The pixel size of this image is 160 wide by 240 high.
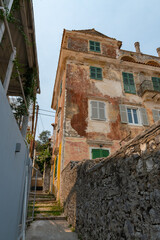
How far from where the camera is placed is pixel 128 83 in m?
13.0

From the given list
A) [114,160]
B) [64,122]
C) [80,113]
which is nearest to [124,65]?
[80,113]

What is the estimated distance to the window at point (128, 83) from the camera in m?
12.8

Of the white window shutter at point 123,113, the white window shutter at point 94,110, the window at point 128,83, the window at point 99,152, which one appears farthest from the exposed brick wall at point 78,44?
the window at point 99,152

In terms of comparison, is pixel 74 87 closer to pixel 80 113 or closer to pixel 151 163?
pixel 80 113

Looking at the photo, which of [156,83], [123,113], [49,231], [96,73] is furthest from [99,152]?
[156,83]

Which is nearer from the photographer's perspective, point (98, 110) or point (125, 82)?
point (98, 110)

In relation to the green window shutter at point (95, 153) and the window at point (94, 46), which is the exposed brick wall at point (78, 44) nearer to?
the window at point (94, 46)

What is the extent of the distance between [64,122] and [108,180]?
7236 mm

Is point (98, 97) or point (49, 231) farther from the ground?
point (98, 97)

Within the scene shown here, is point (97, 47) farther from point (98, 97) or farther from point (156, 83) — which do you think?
point (156, 83)

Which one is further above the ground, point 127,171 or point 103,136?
point 103,136

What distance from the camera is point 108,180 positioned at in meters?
3.31

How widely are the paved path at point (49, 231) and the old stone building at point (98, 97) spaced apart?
3367 millimetres

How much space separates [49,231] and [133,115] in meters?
9.30
